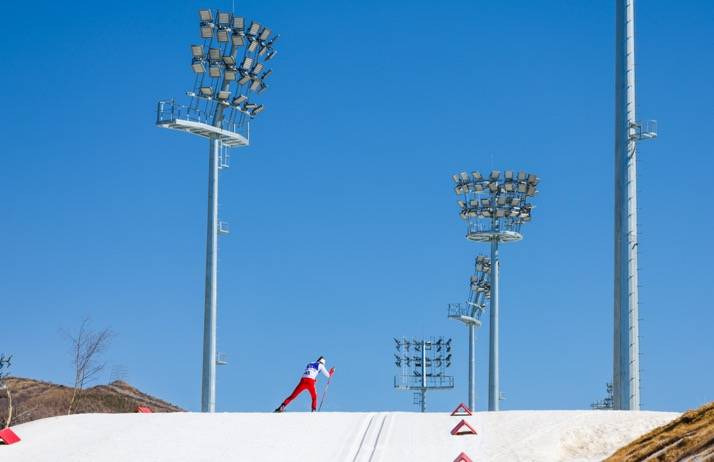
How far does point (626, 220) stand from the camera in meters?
35.2

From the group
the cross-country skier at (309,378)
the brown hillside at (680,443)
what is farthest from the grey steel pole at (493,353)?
the brown hillside at (680,443)

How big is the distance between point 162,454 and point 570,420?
27.4ft

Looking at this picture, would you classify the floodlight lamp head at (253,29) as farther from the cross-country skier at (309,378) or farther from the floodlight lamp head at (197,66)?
the cross-country skier at (309,378)

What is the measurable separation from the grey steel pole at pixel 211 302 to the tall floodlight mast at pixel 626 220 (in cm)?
1555

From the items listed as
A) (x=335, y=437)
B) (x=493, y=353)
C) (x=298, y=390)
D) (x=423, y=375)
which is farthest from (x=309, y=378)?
(x=423, y=375)

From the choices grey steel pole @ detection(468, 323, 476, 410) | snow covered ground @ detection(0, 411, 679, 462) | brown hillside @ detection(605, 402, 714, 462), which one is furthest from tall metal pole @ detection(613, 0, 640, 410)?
grey steel pole @ detection(468, 323, 476, 410)

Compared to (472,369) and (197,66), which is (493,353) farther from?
(197,66)

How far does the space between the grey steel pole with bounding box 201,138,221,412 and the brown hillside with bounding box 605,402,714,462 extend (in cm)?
2384

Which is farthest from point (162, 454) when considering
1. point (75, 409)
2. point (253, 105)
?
point (75, 409)

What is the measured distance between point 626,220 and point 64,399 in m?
38.0

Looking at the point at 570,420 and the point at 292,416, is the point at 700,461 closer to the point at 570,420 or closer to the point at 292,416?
the point at 570,420

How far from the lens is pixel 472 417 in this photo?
28094 mm

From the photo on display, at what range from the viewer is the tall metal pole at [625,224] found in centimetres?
3434

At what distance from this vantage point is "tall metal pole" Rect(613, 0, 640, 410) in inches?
1352
